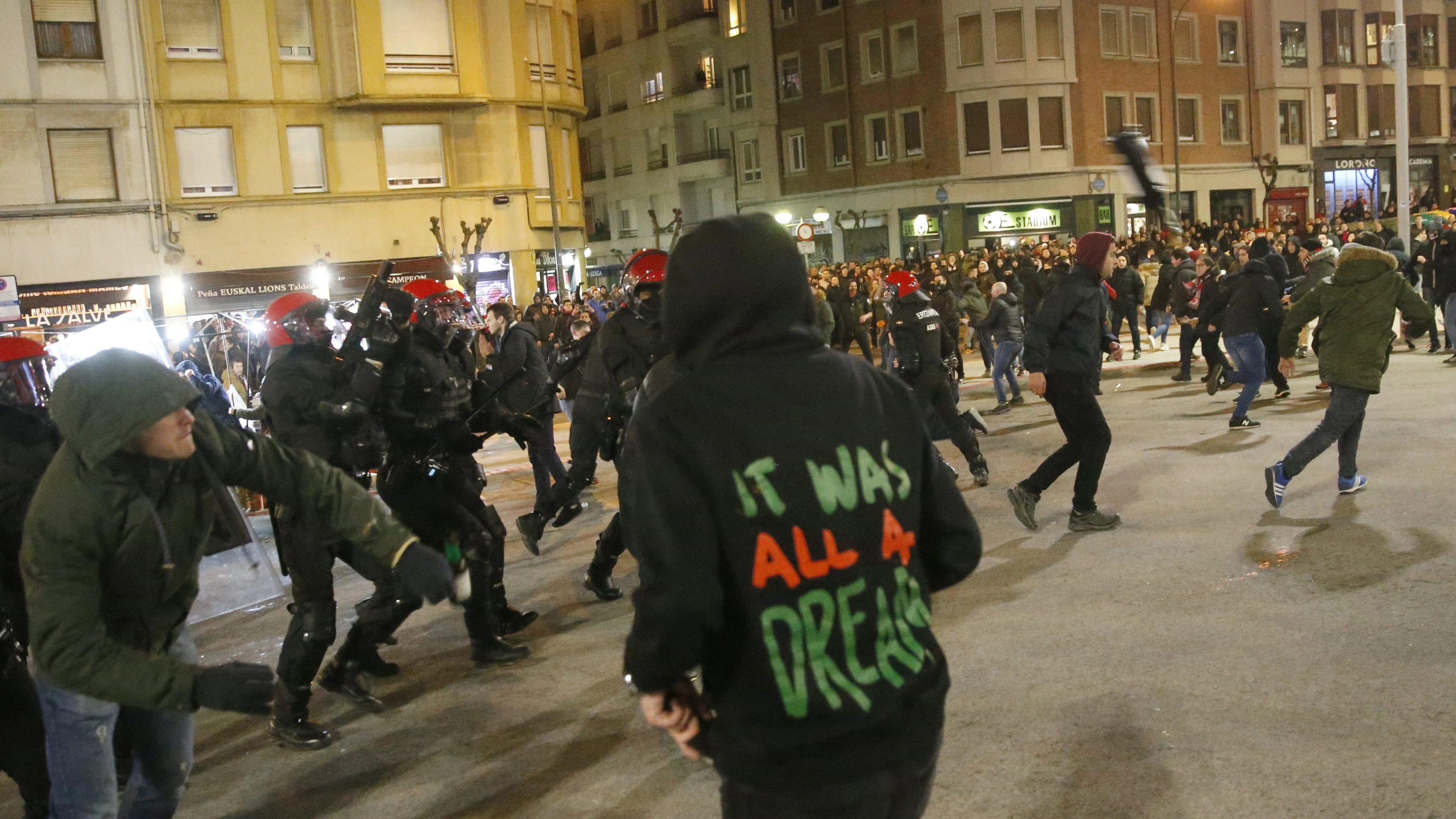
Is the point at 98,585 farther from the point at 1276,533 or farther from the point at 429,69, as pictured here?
the point at 429,69

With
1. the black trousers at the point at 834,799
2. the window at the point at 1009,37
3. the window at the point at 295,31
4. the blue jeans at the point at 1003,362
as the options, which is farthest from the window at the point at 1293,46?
the black trousers at the point at 834,799

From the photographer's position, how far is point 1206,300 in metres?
14.5

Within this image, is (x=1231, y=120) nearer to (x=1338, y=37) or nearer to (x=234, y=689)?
(x=1338, y=37)

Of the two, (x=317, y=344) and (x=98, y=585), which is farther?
(x=317, y=344)

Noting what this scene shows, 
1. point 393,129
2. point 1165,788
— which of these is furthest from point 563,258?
point 1165,788

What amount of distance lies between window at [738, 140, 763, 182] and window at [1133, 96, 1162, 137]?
14.4 m

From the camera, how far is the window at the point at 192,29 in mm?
29734

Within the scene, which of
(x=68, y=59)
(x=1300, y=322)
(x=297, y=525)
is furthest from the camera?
(x=68, y=59)

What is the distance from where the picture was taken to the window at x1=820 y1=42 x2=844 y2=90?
153 ft

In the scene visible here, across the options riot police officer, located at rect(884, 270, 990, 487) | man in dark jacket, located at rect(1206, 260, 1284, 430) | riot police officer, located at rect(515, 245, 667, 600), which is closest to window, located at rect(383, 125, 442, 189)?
man in dark jacket, located at rect(1206, 260, 1284, 430)

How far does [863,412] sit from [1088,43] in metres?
44.7

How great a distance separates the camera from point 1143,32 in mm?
45344

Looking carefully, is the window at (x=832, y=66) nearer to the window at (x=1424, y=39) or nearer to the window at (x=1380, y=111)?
the window at (x=1380, y=111)

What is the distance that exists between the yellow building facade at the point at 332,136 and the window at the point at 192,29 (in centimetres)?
3
